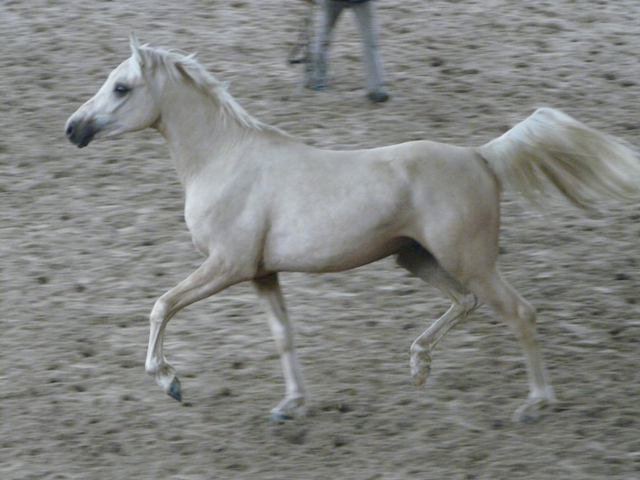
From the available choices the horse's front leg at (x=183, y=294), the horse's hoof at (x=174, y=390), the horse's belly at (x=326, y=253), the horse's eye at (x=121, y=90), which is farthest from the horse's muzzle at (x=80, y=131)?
the horse's hoof at (x=174, y=390)

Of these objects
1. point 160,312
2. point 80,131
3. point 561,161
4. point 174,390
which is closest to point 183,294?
point 160,312

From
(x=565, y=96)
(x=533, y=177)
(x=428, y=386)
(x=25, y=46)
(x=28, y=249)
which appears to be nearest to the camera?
(x=533, y=177)

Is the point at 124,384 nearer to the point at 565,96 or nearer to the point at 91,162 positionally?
the point at 91,162

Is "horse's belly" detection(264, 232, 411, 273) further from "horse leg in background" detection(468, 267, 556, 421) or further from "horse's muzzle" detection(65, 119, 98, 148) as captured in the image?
"horse's muzzle" detection(65, 119, 98, 148)

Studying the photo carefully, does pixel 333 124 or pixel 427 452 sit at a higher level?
pixel 333 124

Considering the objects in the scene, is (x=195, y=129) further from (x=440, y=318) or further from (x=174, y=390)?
(x=440, y=318)

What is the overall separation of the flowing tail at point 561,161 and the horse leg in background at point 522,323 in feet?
1.77

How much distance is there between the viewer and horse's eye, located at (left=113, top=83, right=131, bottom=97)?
487 centimetres

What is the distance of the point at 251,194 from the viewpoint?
4.80m

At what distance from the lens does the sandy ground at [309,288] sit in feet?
15.7

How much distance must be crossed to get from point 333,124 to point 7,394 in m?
3.68

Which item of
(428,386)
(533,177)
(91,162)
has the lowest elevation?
(428,386)

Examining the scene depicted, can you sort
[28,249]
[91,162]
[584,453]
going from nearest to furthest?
[584,453], [28,249], [91,162]

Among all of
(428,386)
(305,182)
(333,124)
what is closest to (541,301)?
(428,386)
